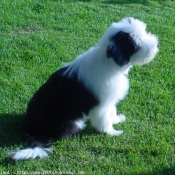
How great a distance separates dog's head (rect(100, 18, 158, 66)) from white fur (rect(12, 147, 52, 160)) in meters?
1.22

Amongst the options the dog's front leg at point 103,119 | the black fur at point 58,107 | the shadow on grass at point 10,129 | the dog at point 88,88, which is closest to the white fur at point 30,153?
the dog at point 88,88

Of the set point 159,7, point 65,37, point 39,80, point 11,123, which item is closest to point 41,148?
point 11,123

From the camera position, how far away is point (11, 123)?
15.4ft

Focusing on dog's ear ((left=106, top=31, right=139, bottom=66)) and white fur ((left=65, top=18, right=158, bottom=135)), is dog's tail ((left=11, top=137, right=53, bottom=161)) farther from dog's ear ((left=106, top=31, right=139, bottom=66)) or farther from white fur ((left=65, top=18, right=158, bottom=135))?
dog's ear ((left=106, top=31, right=139, bottom=66))

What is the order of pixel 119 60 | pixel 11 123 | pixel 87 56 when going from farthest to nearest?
1. pixel 11 123
2. pixel 87 56
3. pixel 119 60

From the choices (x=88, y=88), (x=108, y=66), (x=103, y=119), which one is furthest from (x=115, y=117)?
(x=108, y=66)

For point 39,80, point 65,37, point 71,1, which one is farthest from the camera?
point 71,1

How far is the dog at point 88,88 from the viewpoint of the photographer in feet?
13.0

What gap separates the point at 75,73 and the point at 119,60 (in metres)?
0.51

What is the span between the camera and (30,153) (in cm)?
414

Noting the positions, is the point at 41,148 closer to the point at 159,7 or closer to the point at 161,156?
the point at 161,156

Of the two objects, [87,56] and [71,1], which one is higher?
[71,1]

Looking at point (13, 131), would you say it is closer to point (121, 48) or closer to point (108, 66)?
point (108, 66)

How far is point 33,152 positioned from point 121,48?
1401 millimetres
